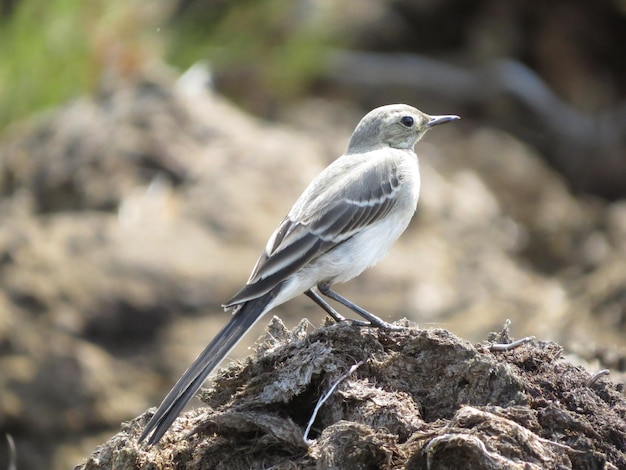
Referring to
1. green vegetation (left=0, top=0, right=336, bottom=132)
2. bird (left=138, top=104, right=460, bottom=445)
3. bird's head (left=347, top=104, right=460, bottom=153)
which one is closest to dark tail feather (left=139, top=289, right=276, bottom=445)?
bird (left=138, top=104, right=460, bottom=445)

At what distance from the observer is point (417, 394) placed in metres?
4.86

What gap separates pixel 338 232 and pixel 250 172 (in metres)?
5.07

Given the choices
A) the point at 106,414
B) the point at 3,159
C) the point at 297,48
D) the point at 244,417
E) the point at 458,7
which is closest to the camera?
the point at 244,417

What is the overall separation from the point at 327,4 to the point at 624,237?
21.9 ft

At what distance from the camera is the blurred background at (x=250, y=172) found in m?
9.52

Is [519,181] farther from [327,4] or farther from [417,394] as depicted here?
[417,394]

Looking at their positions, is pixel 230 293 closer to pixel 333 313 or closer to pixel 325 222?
pixel 325 222

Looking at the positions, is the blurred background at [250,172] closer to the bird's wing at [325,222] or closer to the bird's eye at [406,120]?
the bird's wing at [325,222]

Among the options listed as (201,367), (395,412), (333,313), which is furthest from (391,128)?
(395,412)

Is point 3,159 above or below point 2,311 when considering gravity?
above

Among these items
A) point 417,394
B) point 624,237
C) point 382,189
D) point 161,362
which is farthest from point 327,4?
point 417,394

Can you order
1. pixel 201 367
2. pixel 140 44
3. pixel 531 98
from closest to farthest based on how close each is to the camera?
pixel 201 367, pixel 140 44, pixel 531 98

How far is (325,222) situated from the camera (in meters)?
6.16

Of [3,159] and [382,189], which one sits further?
[3,159]
